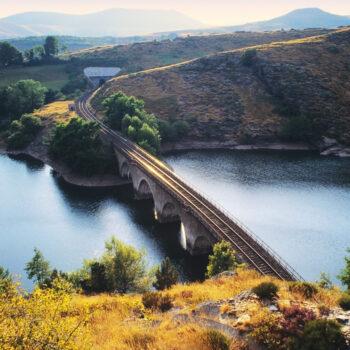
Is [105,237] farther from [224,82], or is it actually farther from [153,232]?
[224,82]

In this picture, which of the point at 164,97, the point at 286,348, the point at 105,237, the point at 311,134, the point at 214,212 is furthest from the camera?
the point at 164,97

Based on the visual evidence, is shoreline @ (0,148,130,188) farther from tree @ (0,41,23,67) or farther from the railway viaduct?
tree @ (0,41,23,67)

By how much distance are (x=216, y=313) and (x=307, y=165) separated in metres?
84.5

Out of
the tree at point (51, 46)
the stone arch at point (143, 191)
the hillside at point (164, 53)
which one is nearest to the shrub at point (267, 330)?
the stone arch at point (143, 191)

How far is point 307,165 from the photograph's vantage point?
9831 centimetres

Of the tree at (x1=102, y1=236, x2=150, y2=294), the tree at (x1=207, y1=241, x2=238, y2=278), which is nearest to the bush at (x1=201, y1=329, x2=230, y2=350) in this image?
the tree at (x1=207, y1=241, x2=238, y2=278)

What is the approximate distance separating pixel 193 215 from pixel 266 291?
3090 cm

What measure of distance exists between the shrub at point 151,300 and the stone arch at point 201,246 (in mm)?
27254

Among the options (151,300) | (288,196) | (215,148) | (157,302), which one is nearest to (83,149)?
(215,148)

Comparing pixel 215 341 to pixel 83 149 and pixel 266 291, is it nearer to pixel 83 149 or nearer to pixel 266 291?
pixel 266 291

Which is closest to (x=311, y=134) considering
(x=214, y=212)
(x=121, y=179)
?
(x=121, y=179)

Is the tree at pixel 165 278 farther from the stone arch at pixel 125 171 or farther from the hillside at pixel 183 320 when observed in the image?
the stone arch at pixel 125 171

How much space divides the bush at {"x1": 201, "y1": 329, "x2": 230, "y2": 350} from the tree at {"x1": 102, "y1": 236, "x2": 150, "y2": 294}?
79.5 feet

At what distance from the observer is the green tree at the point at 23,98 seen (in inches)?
5349
